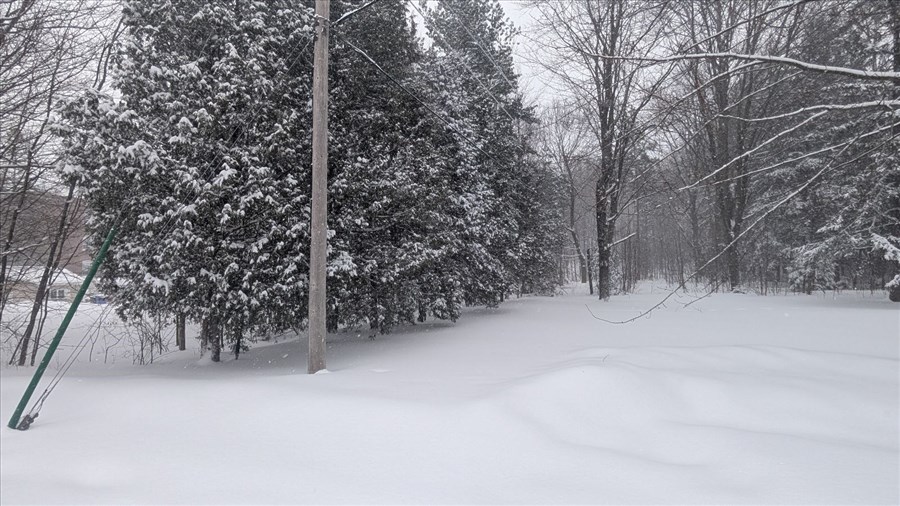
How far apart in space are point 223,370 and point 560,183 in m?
21.5

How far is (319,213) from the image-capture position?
19.7 ft

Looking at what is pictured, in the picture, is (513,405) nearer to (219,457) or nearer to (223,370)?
(219,457)

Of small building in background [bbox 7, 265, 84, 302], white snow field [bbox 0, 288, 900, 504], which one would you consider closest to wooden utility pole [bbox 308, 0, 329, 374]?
white snow field [bbox 0, 288, 900, 504]

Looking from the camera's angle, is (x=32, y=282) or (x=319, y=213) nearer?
(x=319, y=213)

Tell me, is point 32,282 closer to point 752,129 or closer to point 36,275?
point 36,275

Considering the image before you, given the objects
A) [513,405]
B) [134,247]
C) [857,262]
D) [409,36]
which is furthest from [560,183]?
[513,405]

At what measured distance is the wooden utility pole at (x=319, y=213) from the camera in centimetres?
598

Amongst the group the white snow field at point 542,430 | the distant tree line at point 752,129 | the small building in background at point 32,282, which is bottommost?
the white snow field at point 542,430

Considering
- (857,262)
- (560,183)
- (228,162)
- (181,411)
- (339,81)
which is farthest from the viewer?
(560,183)

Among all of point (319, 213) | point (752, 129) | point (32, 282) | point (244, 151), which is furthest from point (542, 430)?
point (752, 129)

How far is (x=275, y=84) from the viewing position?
8266 millimetres

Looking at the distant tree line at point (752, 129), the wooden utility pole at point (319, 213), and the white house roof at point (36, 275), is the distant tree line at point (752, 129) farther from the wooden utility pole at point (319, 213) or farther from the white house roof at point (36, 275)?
the white house roof at point (36, 275)

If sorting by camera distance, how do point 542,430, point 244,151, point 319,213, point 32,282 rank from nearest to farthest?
point 542,430, point 319,213, point 244,151, point 32,282

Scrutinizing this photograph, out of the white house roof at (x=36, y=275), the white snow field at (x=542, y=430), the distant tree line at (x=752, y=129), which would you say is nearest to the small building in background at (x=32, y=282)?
the white house roof at (x=36, y=275)
